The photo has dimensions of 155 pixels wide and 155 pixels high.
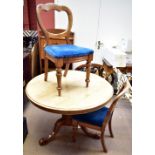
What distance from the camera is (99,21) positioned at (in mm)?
3223

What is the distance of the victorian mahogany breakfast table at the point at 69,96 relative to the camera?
4.61 feet

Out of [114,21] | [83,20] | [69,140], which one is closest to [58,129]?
[69,140]

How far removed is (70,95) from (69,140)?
59 cm

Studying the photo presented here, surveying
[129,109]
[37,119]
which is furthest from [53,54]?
[129,109]

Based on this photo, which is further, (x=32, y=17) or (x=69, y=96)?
(x=32, y=17)

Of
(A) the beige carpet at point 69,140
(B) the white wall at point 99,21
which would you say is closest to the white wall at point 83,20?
(B) the white wall at point 99,21

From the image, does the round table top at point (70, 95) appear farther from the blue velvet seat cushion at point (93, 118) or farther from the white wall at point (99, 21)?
the white wall at point (99, 21)

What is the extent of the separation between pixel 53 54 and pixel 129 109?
1.66m

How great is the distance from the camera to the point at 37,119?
2.23m

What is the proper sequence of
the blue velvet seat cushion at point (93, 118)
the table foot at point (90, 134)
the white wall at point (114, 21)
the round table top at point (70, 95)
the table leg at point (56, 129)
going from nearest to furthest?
1. the round table top at point (70, 95)
2. the blue velvet seat cushion at point (93, 118)
3. the table leg at point (56, 129)
4. the table foot at point (90, 134)
5. the white wall at point (114, 21)

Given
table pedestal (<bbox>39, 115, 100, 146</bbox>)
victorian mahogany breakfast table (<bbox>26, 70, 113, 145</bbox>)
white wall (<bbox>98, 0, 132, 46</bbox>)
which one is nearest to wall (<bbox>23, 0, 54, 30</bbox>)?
white wall (<bbox>98, 0, 132, 46</bbox>)

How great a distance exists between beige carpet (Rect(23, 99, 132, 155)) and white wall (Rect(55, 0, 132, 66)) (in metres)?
1.69

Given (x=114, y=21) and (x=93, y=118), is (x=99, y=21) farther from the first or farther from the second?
(x=93, y=118)
